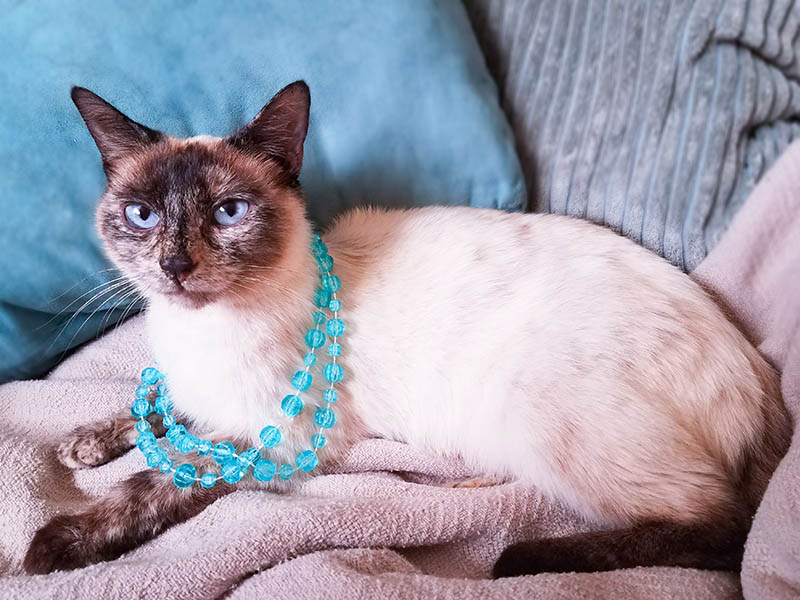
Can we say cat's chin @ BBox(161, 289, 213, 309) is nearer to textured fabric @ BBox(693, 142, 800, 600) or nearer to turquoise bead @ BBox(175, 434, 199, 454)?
turquoise bead @ BBox(175, 434, 199, 454)

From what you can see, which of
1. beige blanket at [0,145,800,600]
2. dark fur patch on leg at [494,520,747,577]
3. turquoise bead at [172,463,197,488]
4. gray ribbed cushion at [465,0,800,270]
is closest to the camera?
beige blanket at [0,145,800,600]

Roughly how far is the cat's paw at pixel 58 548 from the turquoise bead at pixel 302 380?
0.45 m

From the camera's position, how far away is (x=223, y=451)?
120 centimetres

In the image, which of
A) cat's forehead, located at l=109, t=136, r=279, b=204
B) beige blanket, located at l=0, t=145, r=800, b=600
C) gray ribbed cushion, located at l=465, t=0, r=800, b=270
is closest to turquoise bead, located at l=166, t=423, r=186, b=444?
beige blanket, located at l=0, t=145, r=800, b=600

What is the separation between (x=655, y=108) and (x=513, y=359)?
76cm

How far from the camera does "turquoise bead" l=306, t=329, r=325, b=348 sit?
1.25 metres

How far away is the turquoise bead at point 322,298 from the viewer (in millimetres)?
1269

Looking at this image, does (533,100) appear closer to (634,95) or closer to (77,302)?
(634,95)

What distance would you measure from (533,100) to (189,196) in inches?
36.5

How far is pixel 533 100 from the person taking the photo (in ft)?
5.29

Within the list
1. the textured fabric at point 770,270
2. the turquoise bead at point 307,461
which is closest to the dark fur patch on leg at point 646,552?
the textured fabric at point 770,270

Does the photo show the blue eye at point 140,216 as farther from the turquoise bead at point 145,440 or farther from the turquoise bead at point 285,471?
the turquoise bead at point 285,471

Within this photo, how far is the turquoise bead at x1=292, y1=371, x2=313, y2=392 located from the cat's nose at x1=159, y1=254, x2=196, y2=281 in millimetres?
301

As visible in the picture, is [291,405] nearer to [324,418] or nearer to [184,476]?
[324,418]
